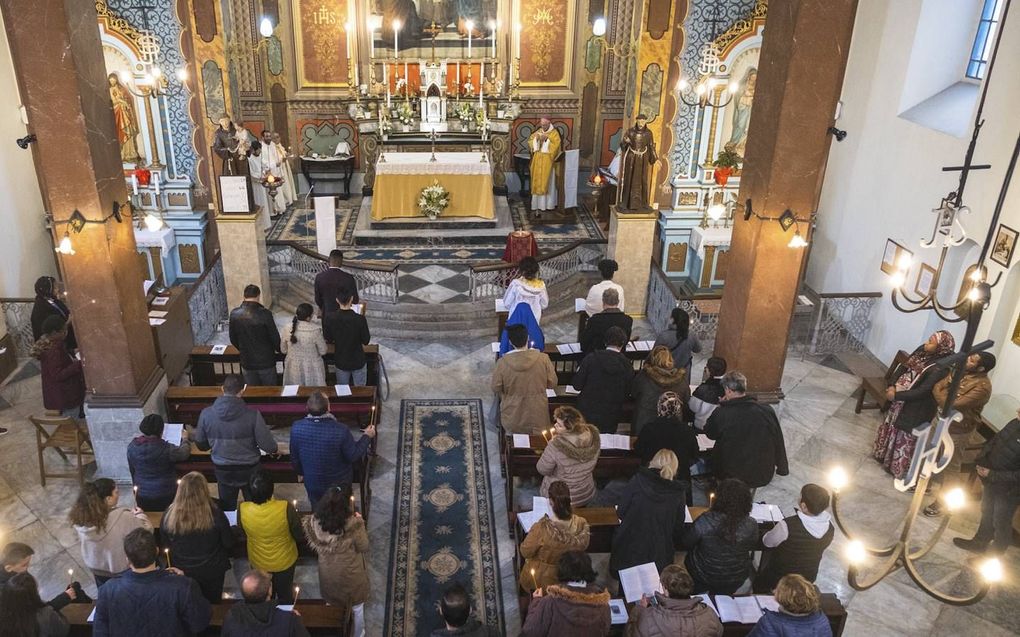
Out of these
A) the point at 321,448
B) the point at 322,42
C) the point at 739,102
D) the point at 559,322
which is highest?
the point at 322,42

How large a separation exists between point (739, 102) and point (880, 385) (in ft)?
16.1

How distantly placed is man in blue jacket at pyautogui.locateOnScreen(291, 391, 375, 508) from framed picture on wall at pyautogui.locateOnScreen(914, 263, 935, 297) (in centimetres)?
724

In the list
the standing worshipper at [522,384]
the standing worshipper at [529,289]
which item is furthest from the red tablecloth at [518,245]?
the standing worshipper at [522,384]

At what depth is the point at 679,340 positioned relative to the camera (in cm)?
747

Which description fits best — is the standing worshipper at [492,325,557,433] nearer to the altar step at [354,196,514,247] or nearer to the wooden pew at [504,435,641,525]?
the wooden pew at [504,435,641,525]

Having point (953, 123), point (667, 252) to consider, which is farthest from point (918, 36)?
point (667, 252)

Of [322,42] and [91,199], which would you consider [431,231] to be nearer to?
[322,42]

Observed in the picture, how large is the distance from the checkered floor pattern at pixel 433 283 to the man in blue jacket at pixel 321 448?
5.25 m

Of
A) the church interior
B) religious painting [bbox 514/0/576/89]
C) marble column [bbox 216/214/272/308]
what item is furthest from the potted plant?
marble column [bbox 216/214/272/308]

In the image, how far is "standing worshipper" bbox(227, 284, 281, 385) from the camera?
7.58m

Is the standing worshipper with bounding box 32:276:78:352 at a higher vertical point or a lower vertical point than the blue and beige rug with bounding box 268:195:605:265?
higher

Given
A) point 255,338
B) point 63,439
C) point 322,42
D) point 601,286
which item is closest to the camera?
point 63,439

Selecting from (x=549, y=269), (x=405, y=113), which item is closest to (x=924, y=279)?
(x=549, y=269)

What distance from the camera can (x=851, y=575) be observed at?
154 inches
